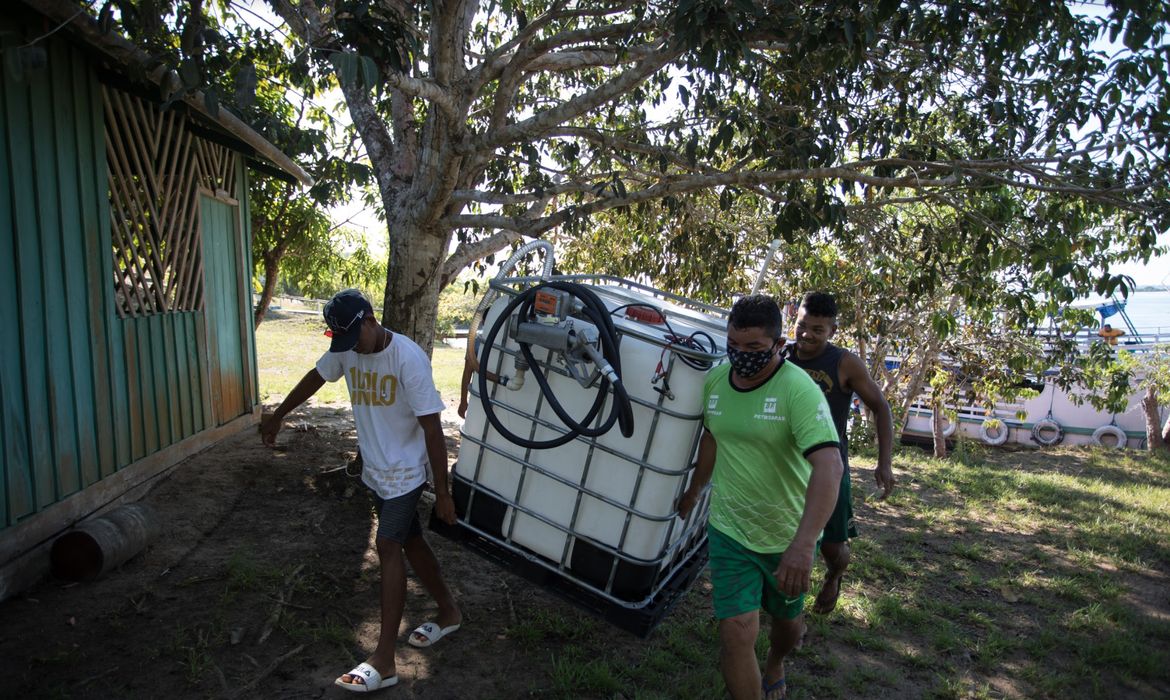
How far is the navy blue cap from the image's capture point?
3.00m

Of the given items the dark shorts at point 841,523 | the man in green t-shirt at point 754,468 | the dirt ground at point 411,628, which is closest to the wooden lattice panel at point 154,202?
the dirt ground at point 411,628

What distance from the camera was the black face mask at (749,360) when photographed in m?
2.69

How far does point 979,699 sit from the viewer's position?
350cm

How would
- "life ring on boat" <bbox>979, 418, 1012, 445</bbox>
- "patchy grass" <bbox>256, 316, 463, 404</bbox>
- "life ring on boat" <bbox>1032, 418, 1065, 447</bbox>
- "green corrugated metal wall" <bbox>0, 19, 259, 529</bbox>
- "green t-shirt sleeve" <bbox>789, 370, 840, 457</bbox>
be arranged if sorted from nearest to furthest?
1. "green t-shirt sleeve" <bbox>789, 370, 840, 457</bbox>
2. "green corrugated metal wall" <bbox>0, 19, 259, 529</bbox>
3. "patchy grass" <bbox>256, 316, 463, 404</bbox>
4. "life ring on boat" <bbox>1032, 418, 1065, 447</bbox>
5. "life ring on boat" <bbox>979, 418, 1012, 445</bbox>

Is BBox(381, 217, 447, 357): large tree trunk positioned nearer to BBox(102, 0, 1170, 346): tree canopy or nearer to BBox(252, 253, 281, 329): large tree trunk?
BBox(102, 0, 1170, 346): tree canopy

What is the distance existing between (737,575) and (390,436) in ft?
5.17

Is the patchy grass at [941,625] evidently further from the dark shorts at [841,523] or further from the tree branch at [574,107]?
the tree branch at [574,107]

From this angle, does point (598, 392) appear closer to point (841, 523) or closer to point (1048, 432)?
point (841, 523)

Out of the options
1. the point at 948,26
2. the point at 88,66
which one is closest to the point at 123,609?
the point at 88,66

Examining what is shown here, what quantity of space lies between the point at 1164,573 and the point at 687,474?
4.66m

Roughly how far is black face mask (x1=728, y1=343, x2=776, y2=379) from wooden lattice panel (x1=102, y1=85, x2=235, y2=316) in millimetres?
4359

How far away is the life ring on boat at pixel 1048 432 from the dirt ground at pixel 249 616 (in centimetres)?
1570

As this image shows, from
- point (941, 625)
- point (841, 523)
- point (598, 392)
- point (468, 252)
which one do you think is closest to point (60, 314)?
point (468, 252)

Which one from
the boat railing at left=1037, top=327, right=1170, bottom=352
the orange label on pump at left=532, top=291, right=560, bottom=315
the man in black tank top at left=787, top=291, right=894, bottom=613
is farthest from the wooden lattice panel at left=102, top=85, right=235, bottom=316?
the boat railing at left=1037, top=327, right=1170, bottom=352
